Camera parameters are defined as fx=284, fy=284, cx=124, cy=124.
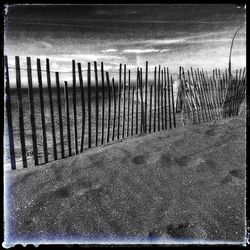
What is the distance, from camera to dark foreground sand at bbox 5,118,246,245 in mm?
→ 2482

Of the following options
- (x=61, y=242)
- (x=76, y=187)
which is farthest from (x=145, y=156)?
(x=61, y=242)

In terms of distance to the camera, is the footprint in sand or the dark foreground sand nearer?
the dark foreground sand

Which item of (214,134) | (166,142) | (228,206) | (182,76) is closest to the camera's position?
(228,206)

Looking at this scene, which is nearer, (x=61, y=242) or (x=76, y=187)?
(x=61, y=242)

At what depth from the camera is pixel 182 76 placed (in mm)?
6863

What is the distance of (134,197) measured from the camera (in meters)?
2.99

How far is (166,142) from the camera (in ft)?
14.8

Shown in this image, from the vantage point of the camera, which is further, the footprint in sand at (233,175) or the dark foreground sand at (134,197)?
the footprint in sand at (233,175)

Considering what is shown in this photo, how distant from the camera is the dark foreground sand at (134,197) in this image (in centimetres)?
248

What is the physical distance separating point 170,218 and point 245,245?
2.25 feet

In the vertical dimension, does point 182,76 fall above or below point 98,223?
above

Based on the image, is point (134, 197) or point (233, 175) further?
point (233, 175)

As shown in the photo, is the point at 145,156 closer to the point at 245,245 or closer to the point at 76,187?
the point at 76,187

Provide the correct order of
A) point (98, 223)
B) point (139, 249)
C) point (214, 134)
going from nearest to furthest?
point (139, 249) < point (98, 223) < point (214, 134)
